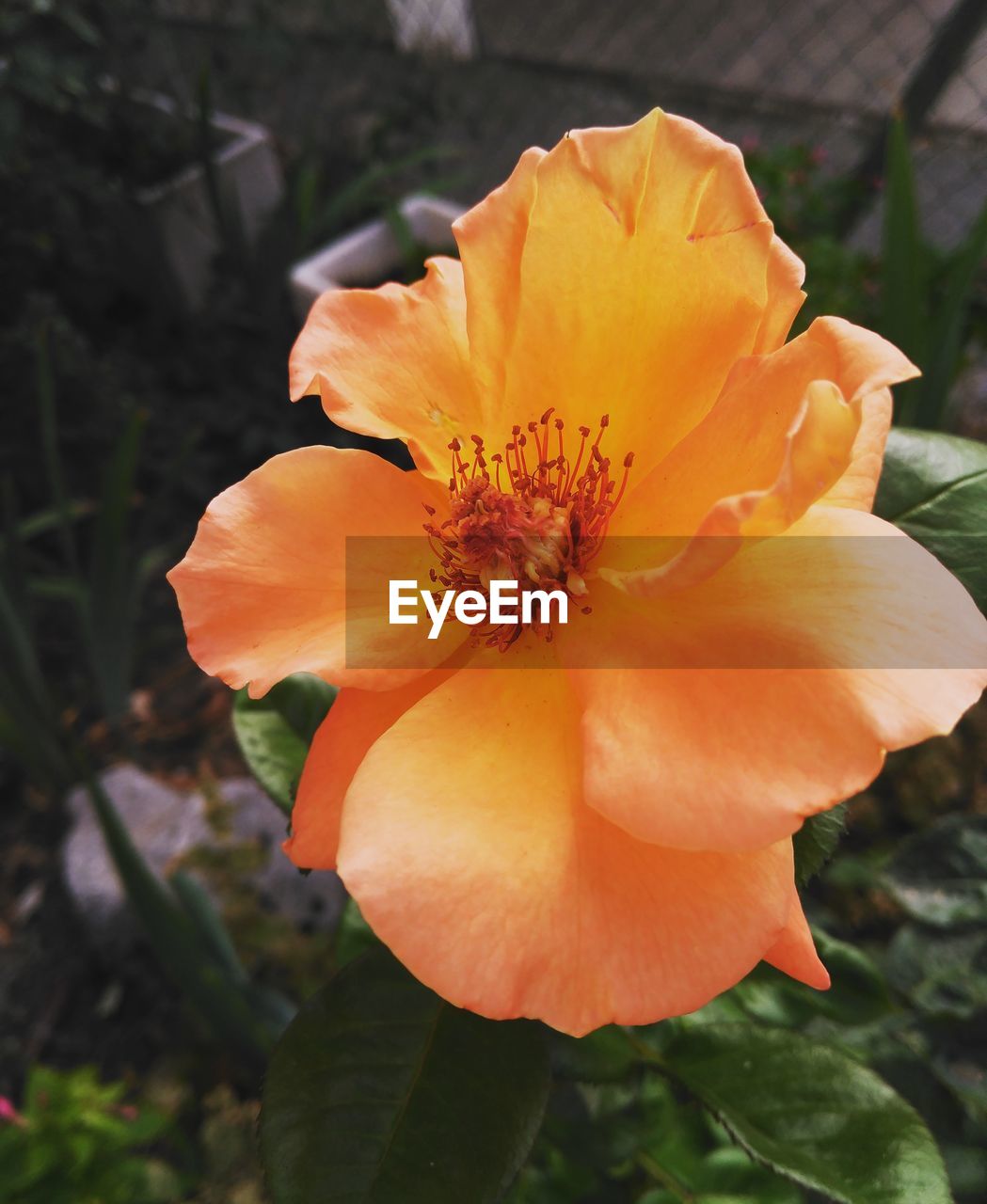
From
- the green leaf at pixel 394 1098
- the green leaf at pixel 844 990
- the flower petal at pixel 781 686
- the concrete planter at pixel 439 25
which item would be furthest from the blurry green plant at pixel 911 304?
the concrete planter at pixel 439 25

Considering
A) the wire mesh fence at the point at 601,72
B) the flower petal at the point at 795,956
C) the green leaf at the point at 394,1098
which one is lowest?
the green leaf at the point at 394,1098

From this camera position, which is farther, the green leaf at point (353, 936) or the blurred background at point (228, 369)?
the blurred background at point (228, 369)

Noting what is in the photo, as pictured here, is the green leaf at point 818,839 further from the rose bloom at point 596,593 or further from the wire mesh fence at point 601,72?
the wire mesh fence at point 601,72

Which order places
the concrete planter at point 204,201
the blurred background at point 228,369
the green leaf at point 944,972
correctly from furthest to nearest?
the concrete planter at point 204,201
the blurred background at point 228,369
the green leaf at point 944,972

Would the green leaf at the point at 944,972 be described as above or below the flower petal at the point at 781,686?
below

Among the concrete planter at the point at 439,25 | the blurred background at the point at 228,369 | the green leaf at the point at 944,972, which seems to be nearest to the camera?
the green leaf at the point at 944,972

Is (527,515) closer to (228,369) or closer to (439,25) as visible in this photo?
(228,369)
